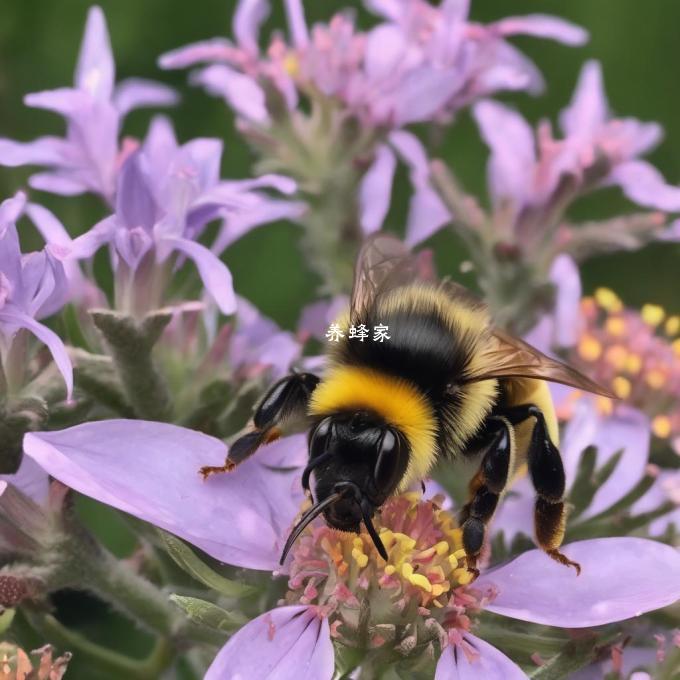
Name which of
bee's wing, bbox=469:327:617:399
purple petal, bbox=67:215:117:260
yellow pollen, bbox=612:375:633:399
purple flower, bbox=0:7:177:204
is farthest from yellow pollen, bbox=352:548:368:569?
yellow pollen, bbox=612:375:633:399

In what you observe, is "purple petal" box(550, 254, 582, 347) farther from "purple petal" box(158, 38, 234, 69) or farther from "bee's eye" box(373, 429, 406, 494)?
"bee's eye" box(373, 429, 406, 494)

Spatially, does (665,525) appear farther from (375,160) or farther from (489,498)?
(375,160)

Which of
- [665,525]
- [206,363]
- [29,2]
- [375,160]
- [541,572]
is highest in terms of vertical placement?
[29,2]

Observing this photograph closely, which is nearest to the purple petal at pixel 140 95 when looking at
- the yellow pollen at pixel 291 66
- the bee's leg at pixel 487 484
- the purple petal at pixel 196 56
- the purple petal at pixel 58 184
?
the purple petal at pixel 196 56

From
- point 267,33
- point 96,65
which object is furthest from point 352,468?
point 267,33

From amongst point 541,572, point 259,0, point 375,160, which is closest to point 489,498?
point 541,572
